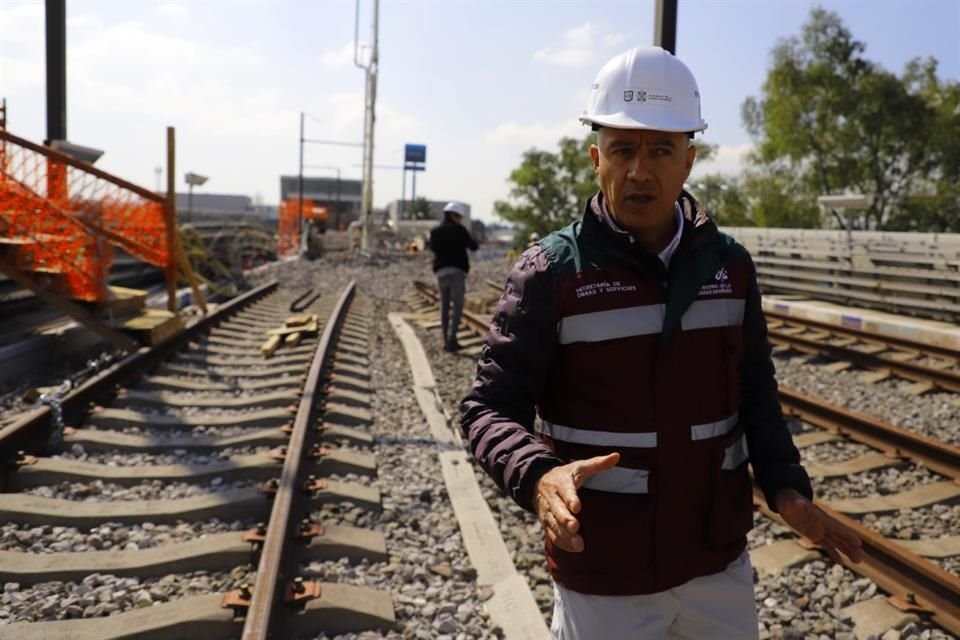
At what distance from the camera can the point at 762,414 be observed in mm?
2004

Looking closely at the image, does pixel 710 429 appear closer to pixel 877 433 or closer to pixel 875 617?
pixel 875 617

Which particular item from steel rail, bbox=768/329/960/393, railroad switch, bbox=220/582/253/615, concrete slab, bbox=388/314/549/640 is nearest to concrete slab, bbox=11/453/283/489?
concrete slab, bbox=388/314/549/640

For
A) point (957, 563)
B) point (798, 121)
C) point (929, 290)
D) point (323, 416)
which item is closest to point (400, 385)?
point (323, 416)

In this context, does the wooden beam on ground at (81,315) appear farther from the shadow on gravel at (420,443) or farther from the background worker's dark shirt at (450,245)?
the background worker's dark shirt at (450,245)

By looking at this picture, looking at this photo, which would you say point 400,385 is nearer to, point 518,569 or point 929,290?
point 518,569

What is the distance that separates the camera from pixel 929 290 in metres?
11.4

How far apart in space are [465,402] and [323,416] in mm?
4530

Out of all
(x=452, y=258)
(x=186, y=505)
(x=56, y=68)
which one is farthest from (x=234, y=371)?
(x=56, y=68)

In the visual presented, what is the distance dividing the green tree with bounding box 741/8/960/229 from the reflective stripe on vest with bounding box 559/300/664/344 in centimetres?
3442

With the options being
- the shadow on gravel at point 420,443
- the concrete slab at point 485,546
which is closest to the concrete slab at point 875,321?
the concrete slab at point 485,546

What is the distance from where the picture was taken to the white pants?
178 centimetres

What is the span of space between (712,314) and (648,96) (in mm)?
529

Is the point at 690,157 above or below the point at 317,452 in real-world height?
above

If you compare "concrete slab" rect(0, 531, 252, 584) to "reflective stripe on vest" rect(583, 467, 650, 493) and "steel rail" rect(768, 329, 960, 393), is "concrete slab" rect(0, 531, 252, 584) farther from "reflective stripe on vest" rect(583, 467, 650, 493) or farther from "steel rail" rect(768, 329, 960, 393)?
"steel rail" rect(768, 329, 960, 393)
